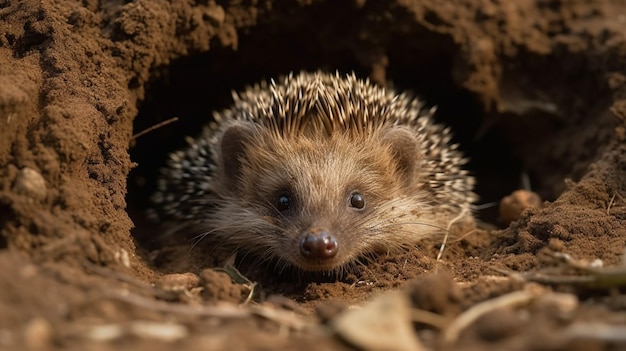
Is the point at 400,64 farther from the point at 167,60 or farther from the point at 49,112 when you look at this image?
the point at 49,112

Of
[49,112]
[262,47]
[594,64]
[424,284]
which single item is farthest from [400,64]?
[424,284]

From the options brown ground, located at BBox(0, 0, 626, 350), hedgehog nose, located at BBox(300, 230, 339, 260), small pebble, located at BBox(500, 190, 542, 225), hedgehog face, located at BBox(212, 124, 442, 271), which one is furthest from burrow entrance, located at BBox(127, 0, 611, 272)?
hedgehog nose, located at BBox(300, 230, 339, 260)

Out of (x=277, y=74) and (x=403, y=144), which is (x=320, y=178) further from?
(x=277, y=74)

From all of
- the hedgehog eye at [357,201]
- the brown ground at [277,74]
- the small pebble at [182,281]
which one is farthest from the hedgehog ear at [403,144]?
the small pebble at [182,281]

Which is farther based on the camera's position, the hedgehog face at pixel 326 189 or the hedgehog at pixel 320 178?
the hedgehog at pixel 320 178

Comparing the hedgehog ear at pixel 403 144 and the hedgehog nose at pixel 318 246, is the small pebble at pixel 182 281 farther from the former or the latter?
the hedgehog ear at pixel 403 144

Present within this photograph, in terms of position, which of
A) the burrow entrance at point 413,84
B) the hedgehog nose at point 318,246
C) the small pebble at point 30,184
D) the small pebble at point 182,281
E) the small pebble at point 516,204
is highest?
the burrow entrance at point 413,84
